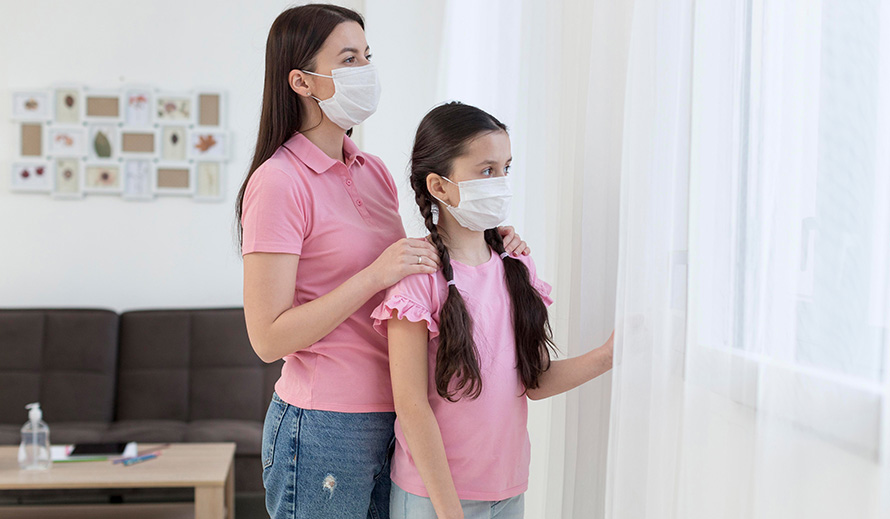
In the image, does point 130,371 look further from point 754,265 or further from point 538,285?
point 754,265

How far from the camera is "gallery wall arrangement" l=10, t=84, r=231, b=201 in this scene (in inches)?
135

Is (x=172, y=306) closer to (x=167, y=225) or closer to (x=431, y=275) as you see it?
(x=167, y=225)

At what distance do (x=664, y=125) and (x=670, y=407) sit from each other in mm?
339

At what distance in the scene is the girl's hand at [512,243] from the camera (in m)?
1.13

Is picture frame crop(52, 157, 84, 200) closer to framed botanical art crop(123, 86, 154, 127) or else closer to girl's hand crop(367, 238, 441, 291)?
framed botanical art crop(123, 86, 154, 127)

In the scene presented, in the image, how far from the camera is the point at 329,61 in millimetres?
1094

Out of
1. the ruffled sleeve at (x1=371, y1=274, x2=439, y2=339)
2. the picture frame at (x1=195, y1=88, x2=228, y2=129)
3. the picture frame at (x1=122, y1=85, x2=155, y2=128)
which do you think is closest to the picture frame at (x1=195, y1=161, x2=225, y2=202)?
the picture frame at (x1=195, y1=88, x2=228, y2=129)

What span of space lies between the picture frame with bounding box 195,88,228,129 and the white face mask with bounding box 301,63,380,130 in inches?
103

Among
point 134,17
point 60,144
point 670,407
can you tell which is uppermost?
point 134,17

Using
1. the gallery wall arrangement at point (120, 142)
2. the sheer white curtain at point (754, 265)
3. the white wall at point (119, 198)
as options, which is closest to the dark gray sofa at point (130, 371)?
the white wall at point (119, 198)

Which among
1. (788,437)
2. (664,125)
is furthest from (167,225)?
(788,437)

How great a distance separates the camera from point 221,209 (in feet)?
11.6

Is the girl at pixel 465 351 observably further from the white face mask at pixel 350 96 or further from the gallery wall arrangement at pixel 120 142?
the gallery wall arrangement at pixel 120 142

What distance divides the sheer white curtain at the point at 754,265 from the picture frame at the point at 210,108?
2989 millimetres
